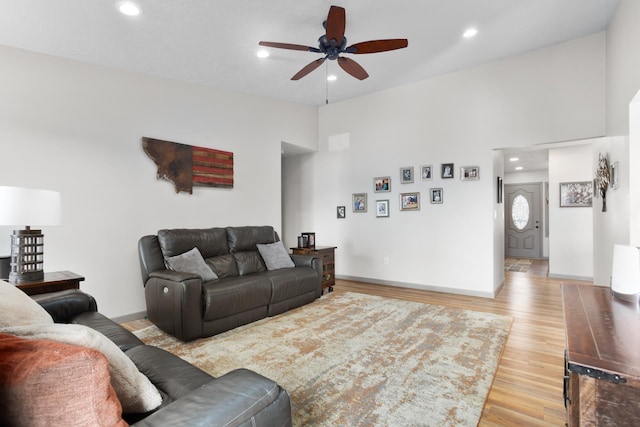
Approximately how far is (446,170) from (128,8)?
417 centimetres

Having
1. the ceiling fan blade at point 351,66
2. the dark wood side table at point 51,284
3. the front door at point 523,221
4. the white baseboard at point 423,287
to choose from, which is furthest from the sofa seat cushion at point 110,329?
the front door at point 523,221

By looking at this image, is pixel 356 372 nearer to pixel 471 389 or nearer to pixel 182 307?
pixel 471 389

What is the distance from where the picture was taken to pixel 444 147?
4586mm

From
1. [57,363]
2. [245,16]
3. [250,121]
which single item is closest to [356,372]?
[57,363]

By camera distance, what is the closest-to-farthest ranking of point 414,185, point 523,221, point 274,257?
point 274,257
point 414,185
point 523,221

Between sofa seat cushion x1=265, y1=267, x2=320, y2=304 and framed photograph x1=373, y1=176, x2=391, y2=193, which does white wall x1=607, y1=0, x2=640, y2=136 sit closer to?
framed photograph x1=373, y1=176, x2=391, y2=193

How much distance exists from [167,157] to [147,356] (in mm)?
3008

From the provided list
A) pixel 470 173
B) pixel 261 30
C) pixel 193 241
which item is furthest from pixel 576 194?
pixel 193 241

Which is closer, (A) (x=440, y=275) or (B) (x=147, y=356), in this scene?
(B) (x=147, y=356)

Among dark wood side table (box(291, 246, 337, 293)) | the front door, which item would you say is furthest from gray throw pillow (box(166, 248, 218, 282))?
the front door

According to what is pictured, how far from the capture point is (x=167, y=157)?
386 cm

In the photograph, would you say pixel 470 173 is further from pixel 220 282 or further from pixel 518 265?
pixel 518 265

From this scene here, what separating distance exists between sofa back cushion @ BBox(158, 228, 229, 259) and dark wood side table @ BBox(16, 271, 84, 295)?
2.83 ft

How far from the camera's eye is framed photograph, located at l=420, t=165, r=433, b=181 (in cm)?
470
